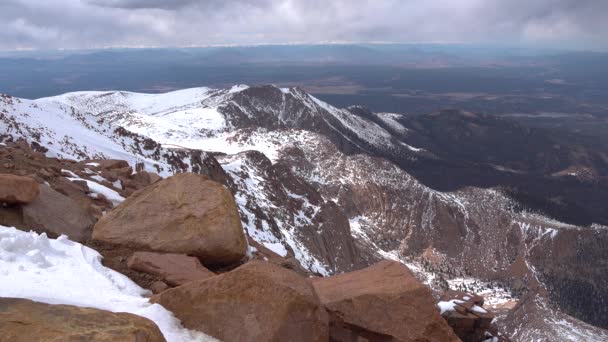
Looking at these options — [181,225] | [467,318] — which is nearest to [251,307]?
[181,225]

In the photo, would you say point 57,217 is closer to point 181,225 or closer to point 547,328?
point 181,225

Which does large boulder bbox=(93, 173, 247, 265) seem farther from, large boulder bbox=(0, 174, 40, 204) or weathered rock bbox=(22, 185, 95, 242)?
large boulder bbox=(0, 174, 40, 204)

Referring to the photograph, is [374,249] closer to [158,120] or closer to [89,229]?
[158,120]

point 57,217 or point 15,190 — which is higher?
point 15,190

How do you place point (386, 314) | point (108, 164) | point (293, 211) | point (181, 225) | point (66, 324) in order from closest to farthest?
point (66, 324) → point (386, 314) → point (181, 225) → point (108, 164) → point (293, 211)

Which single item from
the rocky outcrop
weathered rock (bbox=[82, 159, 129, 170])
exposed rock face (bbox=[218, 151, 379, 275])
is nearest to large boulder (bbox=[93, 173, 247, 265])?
the rocky outcrop

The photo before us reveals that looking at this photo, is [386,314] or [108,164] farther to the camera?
[108,164]

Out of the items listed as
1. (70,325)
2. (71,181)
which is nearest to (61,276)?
(70,325)
